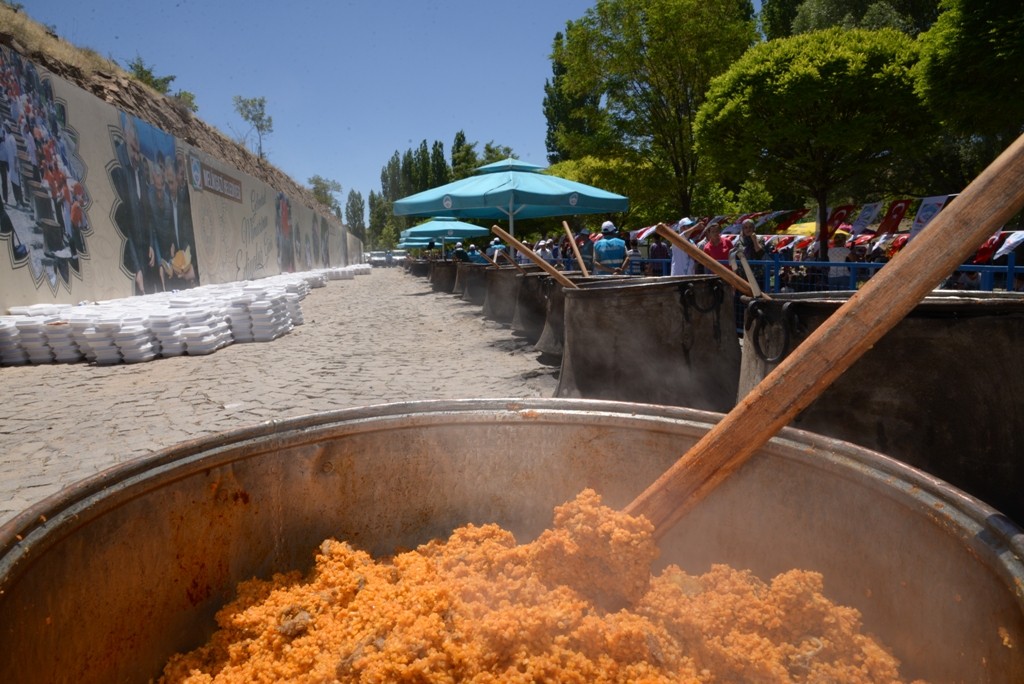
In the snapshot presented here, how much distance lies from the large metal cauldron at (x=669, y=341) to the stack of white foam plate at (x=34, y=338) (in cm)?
734

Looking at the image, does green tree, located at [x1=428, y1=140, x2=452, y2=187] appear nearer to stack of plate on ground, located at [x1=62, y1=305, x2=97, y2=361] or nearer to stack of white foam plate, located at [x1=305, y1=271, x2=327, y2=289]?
stack of white foam plate, located at [x1=305, y1=271, x2=327, y2=289]

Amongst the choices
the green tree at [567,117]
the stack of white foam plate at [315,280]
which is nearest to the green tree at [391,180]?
the green tree at [567,117]

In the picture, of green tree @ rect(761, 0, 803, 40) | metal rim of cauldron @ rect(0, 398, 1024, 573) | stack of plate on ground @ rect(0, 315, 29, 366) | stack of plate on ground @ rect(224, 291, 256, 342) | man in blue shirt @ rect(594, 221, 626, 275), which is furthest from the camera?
green tree @ rect(761, 0, 803, 40)

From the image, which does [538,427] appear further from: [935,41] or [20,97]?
[935,41]

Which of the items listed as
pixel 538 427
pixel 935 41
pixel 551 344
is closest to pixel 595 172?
pixel 935 41

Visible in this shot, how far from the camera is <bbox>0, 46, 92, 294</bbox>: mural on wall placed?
28.8ft

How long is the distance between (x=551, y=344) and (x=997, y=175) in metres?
6.06

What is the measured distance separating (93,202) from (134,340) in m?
5.17

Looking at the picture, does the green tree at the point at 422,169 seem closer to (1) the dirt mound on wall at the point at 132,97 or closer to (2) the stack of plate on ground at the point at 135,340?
(1) the dirt mound on wall at the point at 132,97

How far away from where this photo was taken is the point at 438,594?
1.47 metres

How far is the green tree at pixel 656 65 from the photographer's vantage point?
20250 millimetres

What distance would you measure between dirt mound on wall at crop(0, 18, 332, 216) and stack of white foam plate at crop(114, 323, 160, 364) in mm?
6002

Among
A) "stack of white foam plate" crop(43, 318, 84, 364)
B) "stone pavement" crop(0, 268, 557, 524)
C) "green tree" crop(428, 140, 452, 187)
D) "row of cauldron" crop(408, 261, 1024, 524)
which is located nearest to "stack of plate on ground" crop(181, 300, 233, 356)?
"stone pavement" crop(0, 268, 557, 524)

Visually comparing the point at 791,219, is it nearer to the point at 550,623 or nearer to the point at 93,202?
the point at 93,202
